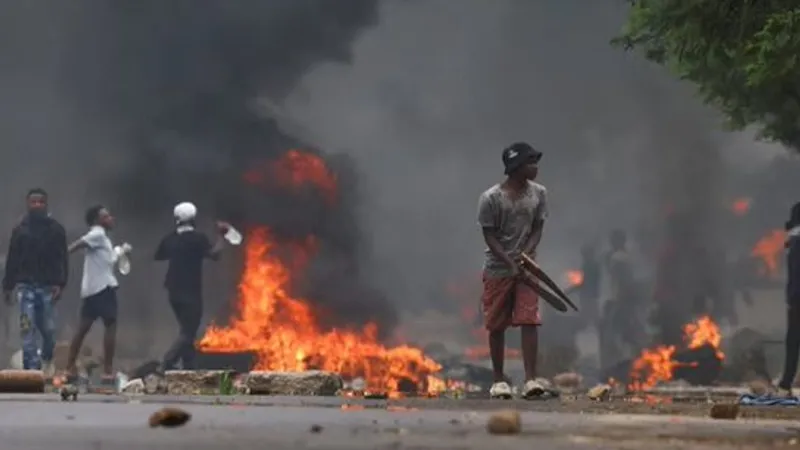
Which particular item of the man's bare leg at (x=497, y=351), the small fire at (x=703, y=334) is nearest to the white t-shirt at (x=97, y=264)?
the man's bare leg at (x=497, y=351)

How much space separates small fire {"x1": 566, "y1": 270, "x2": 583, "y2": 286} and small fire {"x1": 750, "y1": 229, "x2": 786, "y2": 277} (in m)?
2.46

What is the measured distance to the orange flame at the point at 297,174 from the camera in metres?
19.5

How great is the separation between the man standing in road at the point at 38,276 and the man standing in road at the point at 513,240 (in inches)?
272

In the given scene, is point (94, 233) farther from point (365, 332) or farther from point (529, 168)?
point (529, 168)

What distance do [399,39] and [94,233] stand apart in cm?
755

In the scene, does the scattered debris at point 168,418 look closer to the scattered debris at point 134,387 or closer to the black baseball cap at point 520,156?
the black baseball cap at point 520,156

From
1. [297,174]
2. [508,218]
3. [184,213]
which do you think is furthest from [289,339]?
[508,218]

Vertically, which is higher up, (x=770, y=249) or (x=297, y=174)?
(x=297, y=174)

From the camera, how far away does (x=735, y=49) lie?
9.78 m

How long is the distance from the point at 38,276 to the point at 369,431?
1050cm

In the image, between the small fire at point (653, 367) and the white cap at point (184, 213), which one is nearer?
the white cap at point (184, 213)

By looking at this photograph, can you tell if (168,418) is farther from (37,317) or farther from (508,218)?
(37,317)

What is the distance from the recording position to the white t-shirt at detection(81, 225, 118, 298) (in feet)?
47.4

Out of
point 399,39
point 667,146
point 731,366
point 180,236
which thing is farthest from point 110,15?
point 731,366
